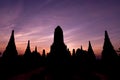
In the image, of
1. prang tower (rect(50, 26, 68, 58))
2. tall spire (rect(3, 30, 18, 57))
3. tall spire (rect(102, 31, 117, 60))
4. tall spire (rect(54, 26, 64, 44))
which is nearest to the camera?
prang tower (rect(50, 26, 68, 58))

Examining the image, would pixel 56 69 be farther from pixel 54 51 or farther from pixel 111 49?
A: pixel 111 49

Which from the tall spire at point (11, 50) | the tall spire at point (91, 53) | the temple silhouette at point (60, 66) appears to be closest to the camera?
the temple silhouette at point (60, 66)

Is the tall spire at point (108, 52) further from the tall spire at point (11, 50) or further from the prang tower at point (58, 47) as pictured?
the tall spire at point (11, 50)

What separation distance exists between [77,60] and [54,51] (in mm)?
14831

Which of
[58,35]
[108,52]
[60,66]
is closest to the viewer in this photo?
[60,66]

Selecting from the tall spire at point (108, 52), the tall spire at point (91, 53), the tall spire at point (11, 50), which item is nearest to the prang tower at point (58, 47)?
the tall spire at point (11, 50)

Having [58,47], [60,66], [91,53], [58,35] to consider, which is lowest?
[60,66]

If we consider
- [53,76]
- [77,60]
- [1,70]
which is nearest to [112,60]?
[77,60]

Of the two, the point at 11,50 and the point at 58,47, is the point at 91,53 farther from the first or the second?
the point at 58,47

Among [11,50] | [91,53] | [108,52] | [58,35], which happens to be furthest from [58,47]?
[91,53]

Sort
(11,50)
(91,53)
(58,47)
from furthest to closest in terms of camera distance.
Result: (91,53) < (11,50) < (58,47)

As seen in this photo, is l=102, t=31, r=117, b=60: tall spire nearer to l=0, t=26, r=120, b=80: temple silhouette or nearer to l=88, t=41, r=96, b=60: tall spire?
l=0, t=26, r=120, b=80: temple silhouette

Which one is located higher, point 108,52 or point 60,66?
point 108,52

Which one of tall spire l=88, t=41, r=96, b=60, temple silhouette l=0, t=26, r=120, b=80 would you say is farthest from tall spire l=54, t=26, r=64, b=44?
tall spire l=88, t=41, r=96, b=60
